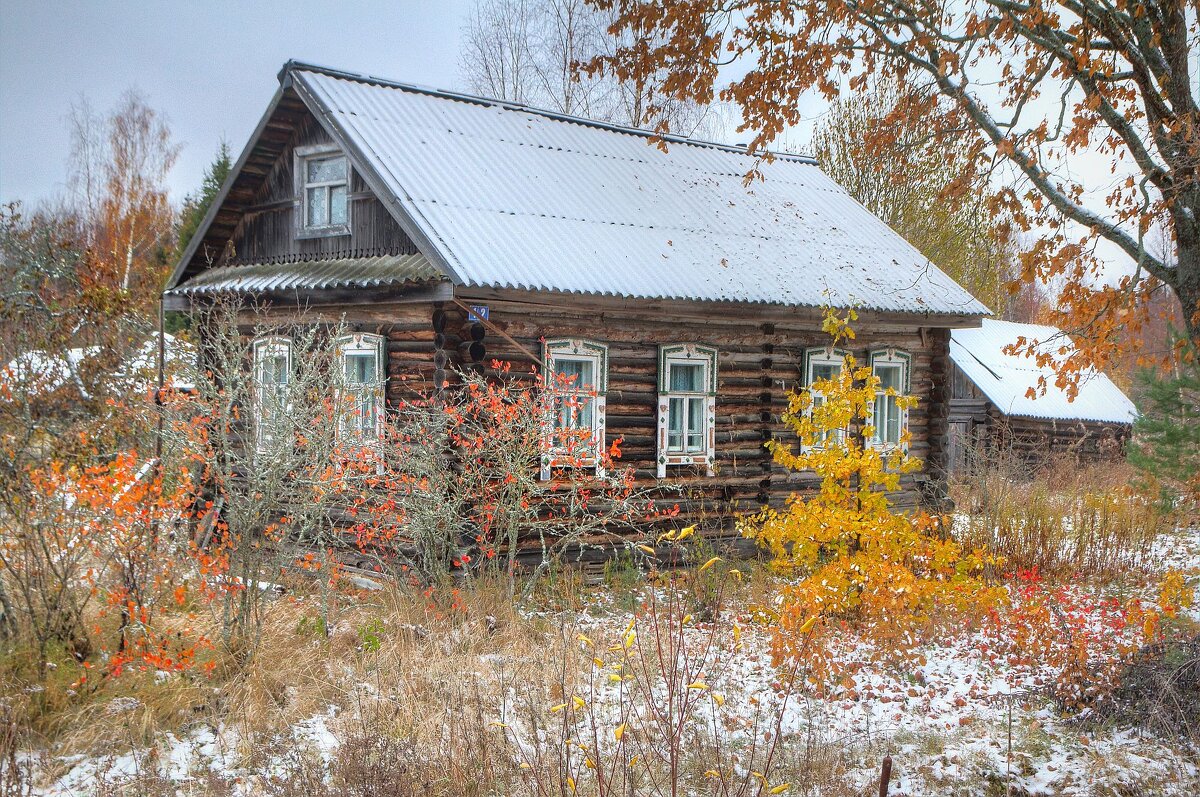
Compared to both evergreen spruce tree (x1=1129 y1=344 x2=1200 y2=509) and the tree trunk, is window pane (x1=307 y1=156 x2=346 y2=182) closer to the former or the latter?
the tree trunk

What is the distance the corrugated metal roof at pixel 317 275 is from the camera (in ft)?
33.7

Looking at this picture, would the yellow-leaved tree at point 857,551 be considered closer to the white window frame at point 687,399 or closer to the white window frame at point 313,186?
the white window frame at point 687,399

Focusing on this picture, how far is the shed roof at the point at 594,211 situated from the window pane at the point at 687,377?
1049 millimetres

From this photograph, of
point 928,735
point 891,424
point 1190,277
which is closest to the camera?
point 928,735

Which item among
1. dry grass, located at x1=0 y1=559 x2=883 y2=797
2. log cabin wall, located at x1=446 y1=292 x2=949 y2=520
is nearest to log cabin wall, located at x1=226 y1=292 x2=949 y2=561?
log cabin wall, located at x1=446 y1=292 x2=949 y2=520

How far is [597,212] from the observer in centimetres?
1245

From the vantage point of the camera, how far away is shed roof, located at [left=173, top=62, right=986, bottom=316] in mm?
10703

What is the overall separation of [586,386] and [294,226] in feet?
14.3

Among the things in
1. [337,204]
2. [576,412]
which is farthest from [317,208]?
[576,412]

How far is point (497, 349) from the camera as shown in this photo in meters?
10.6

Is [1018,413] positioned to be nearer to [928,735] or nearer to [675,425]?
[675,425]

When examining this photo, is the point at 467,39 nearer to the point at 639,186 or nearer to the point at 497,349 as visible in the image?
the point at 639,186

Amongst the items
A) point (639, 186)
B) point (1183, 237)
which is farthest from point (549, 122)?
point (1183, 237)

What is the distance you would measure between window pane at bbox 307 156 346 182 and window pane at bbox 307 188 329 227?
157 mm
